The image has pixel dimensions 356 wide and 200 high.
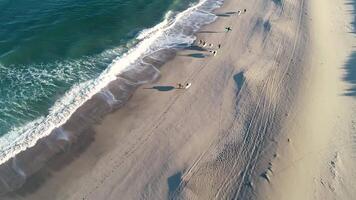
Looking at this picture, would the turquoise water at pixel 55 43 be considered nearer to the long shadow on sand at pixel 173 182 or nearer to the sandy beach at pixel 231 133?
the sandy beach at pixel 231 133

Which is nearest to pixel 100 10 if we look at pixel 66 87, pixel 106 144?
pixel 66 87

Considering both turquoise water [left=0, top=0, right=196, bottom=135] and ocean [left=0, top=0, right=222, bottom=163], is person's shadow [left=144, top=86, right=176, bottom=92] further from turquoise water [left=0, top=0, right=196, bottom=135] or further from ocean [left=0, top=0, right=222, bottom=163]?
turquoise water [left=0, top=0, right=196, bottom=135]

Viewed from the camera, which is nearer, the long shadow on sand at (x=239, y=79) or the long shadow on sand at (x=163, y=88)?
the long shadow on sand at (x=163, y=88)

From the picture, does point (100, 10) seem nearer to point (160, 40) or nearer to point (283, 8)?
point (160, 40)

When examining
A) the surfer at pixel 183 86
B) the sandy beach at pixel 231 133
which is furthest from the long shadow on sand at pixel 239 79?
the surfer at pixel 183 86

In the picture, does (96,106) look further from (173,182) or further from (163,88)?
(173,182)
